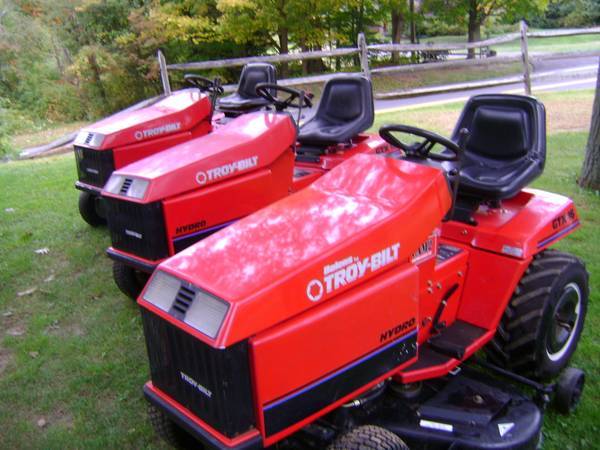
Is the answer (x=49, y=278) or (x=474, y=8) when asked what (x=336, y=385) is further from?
(x=474, y=8)

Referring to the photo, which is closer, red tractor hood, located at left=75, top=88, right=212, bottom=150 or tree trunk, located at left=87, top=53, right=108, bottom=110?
red tractor hood, located at left=75, top=88, right=212, bottom=150

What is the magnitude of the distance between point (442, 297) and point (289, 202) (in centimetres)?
88

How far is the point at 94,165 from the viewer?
5.17 meters

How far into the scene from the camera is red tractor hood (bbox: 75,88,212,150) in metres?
5.11

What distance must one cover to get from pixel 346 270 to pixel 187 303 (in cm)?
56

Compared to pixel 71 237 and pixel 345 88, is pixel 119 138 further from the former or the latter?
pixel 345 88

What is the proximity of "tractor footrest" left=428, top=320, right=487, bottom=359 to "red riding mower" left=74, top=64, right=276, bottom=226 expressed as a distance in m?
3.34

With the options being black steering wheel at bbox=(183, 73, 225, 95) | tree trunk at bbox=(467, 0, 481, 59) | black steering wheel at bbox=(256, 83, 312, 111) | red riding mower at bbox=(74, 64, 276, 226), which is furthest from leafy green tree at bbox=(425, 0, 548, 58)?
black steering wheel at bbox=(256, 83, 312, 111)

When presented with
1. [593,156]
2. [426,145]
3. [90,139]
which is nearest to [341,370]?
[426,145]

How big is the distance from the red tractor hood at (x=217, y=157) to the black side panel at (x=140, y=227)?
0.08m

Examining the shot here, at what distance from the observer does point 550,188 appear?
6.00 metres

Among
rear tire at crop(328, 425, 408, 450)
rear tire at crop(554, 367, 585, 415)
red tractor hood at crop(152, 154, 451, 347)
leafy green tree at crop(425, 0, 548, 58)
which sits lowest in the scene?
rear tire at crop(554, 367, 585, 415)

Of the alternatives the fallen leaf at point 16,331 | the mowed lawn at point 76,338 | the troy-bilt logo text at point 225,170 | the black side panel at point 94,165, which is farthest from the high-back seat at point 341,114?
the fallen leaf at point 16,331

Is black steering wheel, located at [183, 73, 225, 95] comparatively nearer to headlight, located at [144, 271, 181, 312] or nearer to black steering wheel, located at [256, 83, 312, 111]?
black steering wheel, located at [256, 83, 312, 111]
